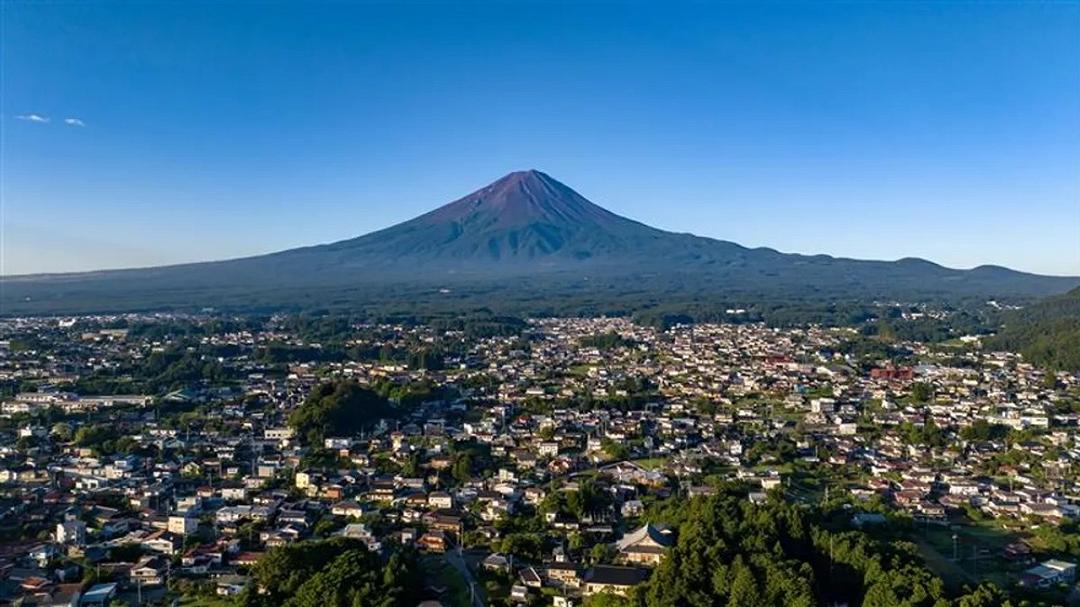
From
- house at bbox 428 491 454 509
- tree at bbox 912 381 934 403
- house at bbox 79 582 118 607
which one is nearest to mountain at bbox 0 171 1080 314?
tree at bbox 912 381 934 403

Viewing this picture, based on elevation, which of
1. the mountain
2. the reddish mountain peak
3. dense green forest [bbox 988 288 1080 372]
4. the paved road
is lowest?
the paved road

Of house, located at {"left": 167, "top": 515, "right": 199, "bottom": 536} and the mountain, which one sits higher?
the mountain

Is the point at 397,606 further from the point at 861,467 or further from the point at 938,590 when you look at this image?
the point at 861,467

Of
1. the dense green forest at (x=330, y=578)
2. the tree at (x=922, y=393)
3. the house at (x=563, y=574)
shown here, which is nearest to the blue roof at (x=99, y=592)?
the dense green forest at (x=330, y=578)

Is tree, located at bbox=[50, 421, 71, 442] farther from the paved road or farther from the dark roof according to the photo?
the dark roof

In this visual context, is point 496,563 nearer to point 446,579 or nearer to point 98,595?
point 446,579

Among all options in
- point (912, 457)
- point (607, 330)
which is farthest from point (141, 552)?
point (607, 330)

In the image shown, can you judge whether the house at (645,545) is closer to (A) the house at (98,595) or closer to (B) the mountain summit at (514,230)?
(A) the house at (98,595)
